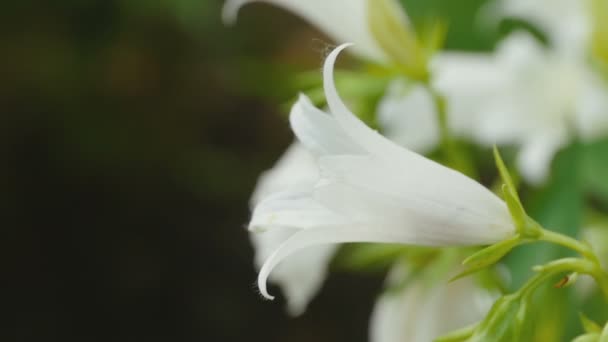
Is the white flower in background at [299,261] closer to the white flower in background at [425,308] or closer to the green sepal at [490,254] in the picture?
the white flower in background at [425,308]

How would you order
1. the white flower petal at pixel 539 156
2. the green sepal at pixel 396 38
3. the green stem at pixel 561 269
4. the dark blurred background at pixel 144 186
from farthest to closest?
the dark blurred background at pixel 144 186 < the white flower petal at pixel 539 156 < the green sepal at pixel 396 38 < the green stem at pixel 561 269

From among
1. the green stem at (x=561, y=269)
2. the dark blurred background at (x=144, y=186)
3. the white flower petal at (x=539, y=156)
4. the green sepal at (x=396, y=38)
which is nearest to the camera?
the green stem at (x=561, y=269)

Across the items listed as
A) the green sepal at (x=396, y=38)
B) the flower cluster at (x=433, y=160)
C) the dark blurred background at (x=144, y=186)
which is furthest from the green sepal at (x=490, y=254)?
the dark blurred background at (x=144, y=186)

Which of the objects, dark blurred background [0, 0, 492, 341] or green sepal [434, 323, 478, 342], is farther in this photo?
dark blurred background [0, 0, 492, 341]

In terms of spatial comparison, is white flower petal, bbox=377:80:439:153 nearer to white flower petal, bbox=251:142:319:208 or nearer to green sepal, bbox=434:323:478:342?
white flower petal, bbox=251:142:319:208

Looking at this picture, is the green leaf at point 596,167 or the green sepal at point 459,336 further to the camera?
the green leaf at point 596,167

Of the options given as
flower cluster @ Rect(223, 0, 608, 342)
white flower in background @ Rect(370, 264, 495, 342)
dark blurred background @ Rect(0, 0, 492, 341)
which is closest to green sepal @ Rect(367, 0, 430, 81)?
flower cluster @ Rect(223, 0, 608, 342)

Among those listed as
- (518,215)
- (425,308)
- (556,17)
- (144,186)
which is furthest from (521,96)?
(144,186)
